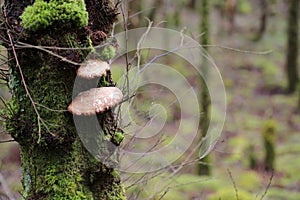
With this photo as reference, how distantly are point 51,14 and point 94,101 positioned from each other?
58 centimetres

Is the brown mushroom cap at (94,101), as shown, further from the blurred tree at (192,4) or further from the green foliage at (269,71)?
the blurred tree at (192,4)

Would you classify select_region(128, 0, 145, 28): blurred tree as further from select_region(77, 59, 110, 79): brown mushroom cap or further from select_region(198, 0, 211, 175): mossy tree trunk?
select_region(198, 0, 211, 175): mossy tree trunk

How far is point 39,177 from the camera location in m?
2.59

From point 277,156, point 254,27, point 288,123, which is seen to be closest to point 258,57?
point 254,27

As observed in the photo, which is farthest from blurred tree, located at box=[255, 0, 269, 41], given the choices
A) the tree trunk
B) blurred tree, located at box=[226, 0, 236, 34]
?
the tree trunk

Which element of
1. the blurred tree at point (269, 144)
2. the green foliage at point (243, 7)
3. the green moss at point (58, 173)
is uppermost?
the green moss at point (58, 173)

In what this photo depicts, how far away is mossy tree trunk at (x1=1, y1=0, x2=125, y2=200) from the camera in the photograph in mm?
A: 2512

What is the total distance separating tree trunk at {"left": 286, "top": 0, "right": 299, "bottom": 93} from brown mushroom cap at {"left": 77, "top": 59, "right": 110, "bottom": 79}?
1579cm

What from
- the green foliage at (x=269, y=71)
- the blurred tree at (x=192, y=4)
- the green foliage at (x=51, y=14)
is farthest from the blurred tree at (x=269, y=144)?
the blurred tree at (x=192, y=4)

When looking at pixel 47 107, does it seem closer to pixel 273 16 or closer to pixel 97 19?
pixel 97 19

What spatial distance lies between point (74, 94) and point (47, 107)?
7.8 inches

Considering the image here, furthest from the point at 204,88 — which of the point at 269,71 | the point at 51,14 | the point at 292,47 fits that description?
the point at 269,71

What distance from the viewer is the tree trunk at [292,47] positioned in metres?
16.8

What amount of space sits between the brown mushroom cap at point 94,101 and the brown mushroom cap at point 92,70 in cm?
10
